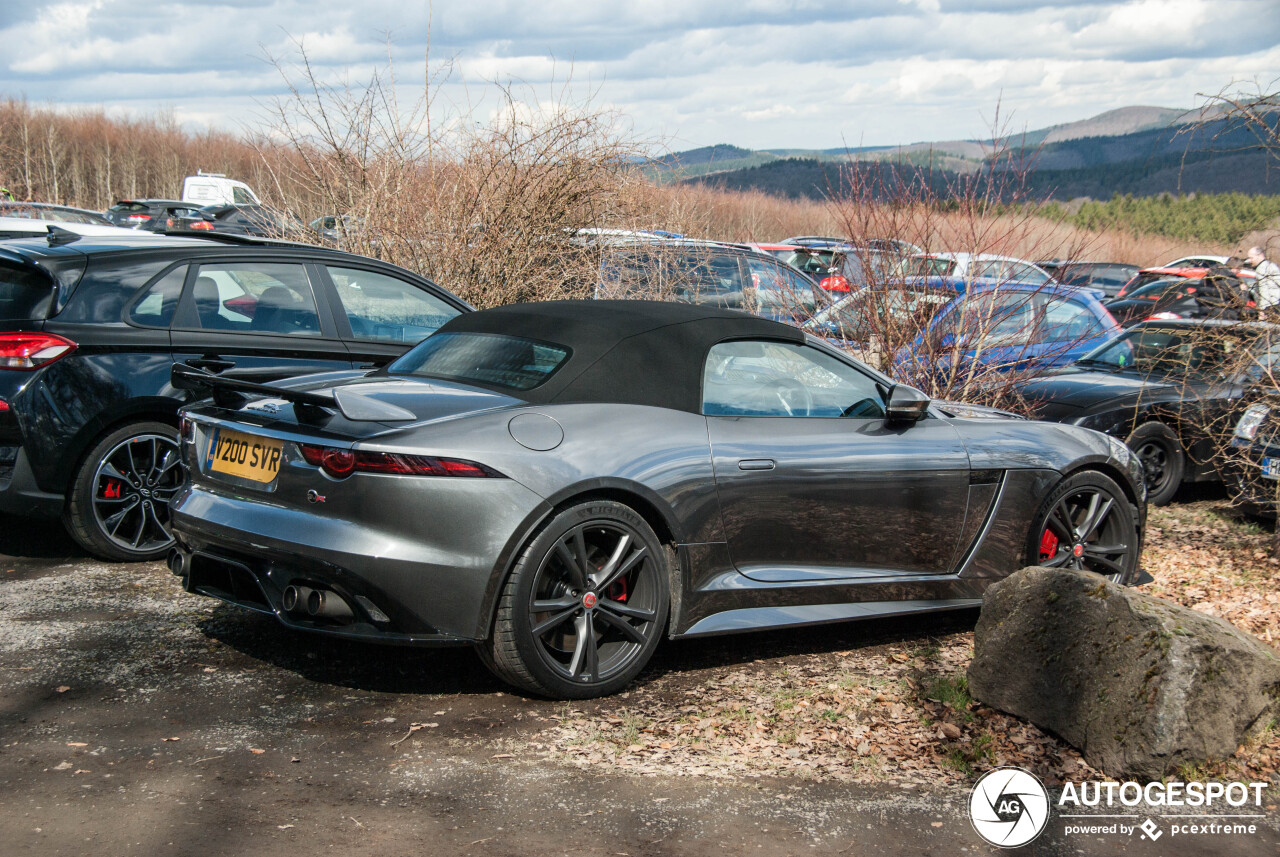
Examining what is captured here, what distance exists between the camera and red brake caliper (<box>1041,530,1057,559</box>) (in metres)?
5.56

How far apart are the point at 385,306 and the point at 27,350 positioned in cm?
214

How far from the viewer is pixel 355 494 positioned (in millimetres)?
3779

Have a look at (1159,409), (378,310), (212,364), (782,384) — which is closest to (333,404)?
(212,364)

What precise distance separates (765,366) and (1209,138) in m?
4.01

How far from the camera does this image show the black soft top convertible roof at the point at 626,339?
4.34m

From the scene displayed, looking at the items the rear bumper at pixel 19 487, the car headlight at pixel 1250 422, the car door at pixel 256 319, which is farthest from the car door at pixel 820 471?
the car headlight at pixel 1250 422

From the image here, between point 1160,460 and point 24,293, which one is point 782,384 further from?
point 1160,460

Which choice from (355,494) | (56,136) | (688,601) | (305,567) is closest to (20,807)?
(305,567)

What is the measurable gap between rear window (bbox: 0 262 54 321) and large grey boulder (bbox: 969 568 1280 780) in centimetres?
472

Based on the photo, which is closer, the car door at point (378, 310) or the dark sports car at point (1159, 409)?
the car door at point (378, 310)

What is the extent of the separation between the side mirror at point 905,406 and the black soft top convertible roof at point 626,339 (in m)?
0.49

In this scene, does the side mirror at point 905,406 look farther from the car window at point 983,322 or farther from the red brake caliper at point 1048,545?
the car window at point 983,322

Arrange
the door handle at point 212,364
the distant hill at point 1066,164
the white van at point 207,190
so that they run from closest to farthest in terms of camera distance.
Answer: the door handle at point 212,364
the distant hill at point 1066,164
the white van at point 207,190

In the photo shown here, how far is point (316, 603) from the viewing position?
3850 millimetres
